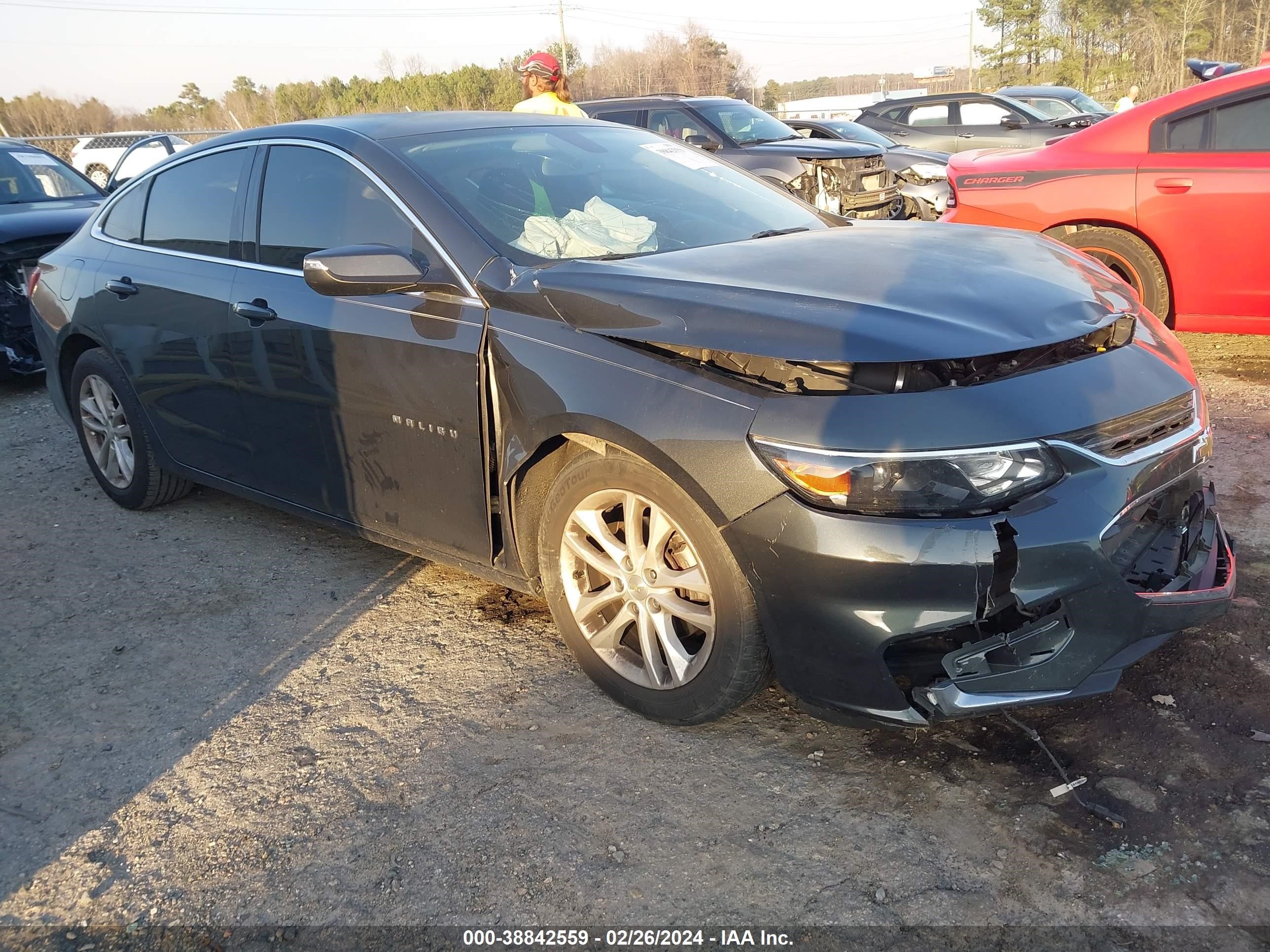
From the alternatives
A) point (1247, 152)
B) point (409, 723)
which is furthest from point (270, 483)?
point (1247, 152)

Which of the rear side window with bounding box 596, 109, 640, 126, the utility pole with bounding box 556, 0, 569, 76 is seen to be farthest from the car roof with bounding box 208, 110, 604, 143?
the utility pole with bounding box 556, 0, 569, 76

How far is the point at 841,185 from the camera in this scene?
9.60 meters

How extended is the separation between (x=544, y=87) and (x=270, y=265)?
310 cm

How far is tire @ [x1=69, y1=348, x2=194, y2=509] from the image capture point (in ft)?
15.1

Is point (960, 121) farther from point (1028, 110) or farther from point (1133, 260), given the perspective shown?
point (1133, 260)

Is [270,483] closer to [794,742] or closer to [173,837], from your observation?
[173,837]

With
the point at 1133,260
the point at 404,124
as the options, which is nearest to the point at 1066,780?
the point at 404,124

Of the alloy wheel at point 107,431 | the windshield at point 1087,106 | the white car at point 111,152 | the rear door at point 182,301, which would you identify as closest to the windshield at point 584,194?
the rear door at point 182,301

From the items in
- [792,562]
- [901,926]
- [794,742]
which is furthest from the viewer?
[794,742]

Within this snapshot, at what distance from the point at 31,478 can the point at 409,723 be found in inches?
146

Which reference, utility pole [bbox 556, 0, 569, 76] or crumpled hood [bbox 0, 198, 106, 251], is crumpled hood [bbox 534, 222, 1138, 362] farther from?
utility pole [bbox 556, 0, 569, 76]

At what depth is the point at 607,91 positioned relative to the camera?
57.1m

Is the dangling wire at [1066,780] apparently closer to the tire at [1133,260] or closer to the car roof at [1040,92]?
the tire at [1133,260]

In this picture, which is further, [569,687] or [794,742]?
[569,687]
